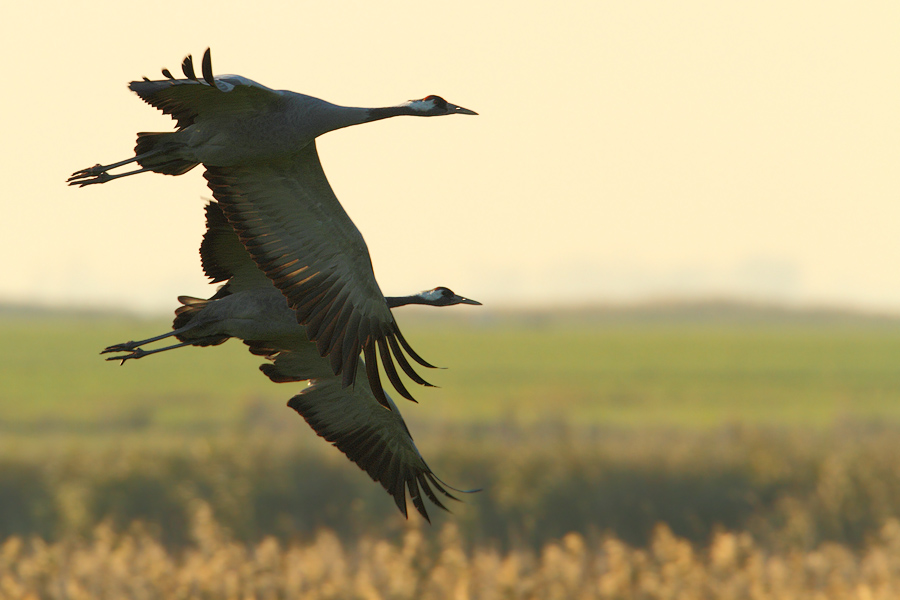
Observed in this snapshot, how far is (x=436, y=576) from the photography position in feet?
40.4

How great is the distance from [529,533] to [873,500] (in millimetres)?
5715

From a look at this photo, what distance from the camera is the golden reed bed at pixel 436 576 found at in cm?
1221

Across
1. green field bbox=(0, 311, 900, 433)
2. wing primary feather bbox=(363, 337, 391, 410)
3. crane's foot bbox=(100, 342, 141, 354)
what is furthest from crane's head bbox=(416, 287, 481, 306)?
green field bbox=(0, 311, 900, 433)

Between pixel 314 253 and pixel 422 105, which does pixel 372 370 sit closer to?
pixel 314 253

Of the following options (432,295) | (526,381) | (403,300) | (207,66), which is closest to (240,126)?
(207,66)

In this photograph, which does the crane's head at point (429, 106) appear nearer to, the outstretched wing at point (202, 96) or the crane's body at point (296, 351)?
the outstretched wing at point (202, 96)

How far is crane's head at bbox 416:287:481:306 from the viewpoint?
6.77m

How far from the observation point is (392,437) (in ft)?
25.0

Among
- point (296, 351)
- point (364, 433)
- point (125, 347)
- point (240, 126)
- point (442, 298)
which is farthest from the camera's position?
point (364, 433)

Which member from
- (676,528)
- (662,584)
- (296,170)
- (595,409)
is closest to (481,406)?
(595,409)

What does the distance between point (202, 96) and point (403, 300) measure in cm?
200

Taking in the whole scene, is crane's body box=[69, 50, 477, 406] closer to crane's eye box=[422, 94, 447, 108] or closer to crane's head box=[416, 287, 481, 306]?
crane's eye box=[422, 94, 447, 108]

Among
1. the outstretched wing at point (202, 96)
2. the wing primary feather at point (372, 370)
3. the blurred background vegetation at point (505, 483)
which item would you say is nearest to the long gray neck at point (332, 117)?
the outstretched wing at point (202, 96)

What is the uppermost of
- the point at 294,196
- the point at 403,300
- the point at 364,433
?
the point at 294,196
